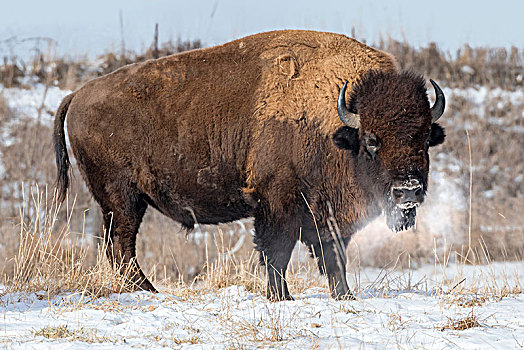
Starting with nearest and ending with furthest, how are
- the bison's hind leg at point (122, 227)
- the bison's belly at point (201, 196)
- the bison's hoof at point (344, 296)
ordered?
the bison's hoof at point (344, 296)
the bison's belly at point (201, 196)
the bison's hind leg at point (122, 227)

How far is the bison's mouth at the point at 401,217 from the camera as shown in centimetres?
482

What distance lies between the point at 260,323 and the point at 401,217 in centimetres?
160

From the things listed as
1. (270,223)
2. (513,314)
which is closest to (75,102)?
(270,223)

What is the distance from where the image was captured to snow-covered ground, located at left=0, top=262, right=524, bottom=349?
353 centimetres

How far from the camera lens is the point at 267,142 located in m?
5.38

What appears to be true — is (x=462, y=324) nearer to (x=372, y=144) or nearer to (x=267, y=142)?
(x=372, y=144)

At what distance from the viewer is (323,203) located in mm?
5305

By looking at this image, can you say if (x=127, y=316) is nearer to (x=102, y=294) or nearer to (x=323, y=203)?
(x=102, y=294)

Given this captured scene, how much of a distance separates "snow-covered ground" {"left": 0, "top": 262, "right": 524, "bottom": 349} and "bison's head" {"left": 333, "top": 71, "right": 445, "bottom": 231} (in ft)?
2.80

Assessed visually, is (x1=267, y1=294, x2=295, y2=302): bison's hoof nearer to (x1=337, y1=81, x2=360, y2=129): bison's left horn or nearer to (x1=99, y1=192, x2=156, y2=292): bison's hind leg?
(x1=337, y1=81, x2=360, y2=129): bison's left horn

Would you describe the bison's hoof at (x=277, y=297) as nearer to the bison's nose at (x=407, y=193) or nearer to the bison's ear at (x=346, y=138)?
the bison's nose at (x=407, y=193)

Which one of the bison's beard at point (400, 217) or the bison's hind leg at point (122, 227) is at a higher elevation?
the bison's beard at point (400, 217)

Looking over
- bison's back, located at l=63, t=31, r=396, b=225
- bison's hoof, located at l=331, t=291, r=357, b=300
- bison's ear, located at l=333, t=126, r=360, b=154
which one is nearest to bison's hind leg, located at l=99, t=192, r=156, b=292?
bison's back, located at l=63, t=31, r=396, b=225

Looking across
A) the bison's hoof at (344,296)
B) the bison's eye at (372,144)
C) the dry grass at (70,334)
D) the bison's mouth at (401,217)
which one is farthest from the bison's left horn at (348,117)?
the dry grass at (70,334)
